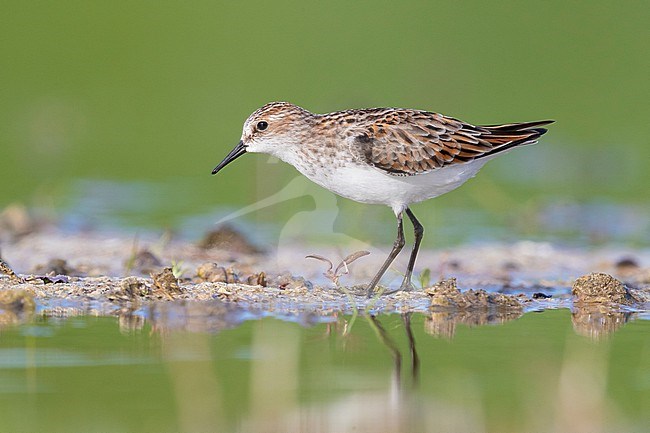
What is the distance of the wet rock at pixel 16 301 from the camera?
7.72 meters

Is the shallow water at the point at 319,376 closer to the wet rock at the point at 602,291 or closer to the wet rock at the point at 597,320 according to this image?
the wet rock at the point at 597,320

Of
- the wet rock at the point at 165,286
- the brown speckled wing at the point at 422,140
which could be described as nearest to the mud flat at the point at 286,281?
the wet rock at the point at 165,286

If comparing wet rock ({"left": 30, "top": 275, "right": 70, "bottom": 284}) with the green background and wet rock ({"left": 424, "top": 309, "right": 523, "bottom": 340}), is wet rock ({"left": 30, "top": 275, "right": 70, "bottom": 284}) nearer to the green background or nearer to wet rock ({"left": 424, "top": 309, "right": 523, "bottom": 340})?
wet rock ({"left": 424, "top": 309, "right": 523, "bottom": 340})

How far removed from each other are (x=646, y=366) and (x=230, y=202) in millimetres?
7191

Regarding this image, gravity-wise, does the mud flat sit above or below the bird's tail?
below

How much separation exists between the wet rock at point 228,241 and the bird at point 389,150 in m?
1.54

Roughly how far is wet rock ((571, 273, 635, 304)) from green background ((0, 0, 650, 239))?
17.2ft

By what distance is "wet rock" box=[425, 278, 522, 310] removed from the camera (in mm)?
8281

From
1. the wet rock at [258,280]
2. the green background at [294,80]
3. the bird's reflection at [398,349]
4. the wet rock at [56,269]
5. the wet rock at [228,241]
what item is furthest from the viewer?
the green background at [294,80]

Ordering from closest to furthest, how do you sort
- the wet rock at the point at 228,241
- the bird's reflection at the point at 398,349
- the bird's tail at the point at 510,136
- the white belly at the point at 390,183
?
the bird's reflection at the point at 398,349 → the white belly at the point at 390,183 → the bird's tail at the point at 510,136 → the wet rock at the point at 228,241

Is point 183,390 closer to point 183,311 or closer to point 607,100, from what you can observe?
point 183,311

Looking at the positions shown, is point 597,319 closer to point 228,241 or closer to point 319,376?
point 319,376

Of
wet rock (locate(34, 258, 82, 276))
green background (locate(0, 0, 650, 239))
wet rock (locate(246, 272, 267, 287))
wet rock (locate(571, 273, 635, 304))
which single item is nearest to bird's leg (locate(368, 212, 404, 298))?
wet rock (locate(246, 272, 267, 287))

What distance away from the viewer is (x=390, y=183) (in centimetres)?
886
